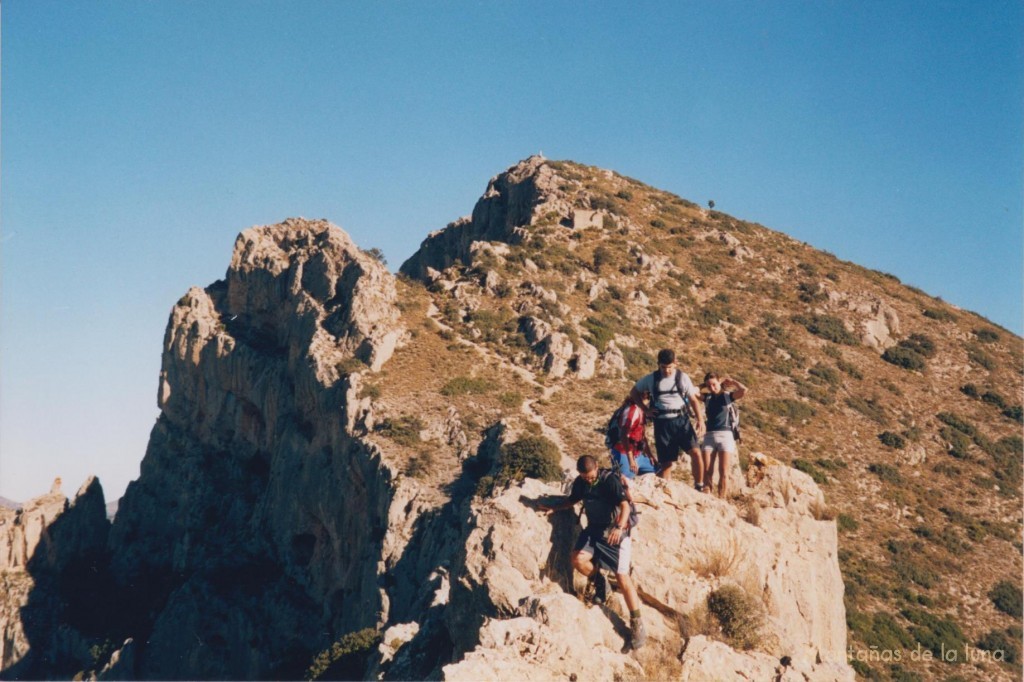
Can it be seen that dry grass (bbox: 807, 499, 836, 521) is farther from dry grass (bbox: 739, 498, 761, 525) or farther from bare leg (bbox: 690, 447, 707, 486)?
bare leg (bbox: 690, 447, 707, 486)

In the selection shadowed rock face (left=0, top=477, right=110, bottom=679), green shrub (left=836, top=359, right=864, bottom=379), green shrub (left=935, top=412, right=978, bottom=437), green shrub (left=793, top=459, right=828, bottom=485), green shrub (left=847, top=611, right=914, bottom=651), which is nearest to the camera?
green shrub (left=847, top=611, right=914, bottom=651)

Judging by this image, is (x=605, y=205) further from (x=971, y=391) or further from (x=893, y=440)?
(x=971, y=391)

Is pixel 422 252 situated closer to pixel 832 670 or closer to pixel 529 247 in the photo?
pixel 529 247

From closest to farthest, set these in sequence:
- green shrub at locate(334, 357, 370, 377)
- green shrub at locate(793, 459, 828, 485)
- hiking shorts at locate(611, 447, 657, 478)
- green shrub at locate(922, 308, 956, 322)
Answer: hiking shorts at locate(611, 447, 657, 478)
green shrub at locate(793, 459, 828, 485)
green shrub at locate(334, 357, 370, 377)
green shrub at locate(922, 308, 956, 322)

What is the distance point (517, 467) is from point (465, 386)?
10.6 meters

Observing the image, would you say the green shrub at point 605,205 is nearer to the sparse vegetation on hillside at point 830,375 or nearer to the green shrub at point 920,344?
the sparse vegetation on hillside at point 830,375

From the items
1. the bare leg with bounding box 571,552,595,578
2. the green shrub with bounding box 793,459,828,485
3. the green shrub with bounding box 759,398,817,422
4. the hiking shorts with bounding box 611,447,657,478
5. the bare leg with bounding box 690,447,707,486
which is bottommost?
the bare leg with bounding box 571,552,595,578

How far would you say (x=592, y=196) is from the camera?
76.6 m

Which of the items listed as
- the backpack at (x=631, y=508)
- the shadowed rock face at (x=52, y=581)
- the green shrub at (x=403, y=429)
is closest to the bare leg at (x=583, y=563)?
the backpack at (x=631, y=508)

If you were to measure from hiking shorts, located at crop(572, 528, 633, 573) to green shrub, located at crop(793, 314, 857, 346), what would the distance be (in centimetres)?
5694

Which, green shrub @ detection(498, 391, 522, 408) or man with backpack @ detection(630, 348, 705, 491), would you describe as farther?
green shrub @ detection(498, 391, 522, 408)

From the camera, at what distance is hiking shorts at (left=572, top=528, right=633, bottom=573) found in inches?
457

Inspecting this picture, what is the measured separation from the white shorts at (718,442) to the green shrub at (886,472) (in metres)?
38.4

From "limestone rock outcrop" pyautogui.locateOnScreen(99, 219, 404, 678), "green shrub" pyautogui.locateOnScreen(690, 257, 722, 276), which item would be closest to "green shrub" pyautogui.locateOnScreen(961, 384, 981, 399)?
"green shrub" pyautogui.locateOnScreen(690, 257, 722, 276)
